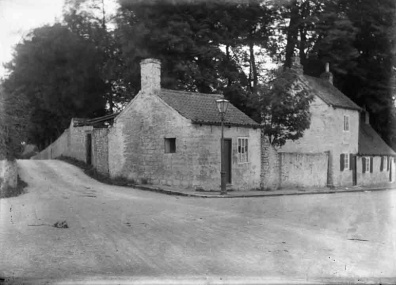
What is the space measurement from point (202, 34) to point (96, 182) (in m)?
13.7

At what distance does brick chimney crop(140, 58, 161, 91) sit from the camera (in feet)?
75.7

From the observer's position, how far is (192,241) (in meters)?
9.57

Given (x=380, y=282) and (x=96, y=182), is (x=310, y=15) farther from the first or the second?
(x=380, y=282)

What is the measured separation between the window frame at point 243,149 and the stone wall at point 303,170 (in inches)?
105

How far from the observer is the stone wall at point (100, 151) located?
83.5 ft

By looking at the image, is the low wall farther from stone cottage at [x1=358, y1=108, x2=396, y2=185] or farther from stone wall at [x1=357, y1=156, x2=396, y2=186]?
stone wall at [x1=357, y1=156, x2=396, y2=186]

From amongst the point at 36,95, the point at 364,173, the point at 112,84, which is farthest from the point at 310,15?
the point at 36,95

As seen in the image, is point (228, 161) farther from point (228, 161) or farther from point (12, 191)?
point (12, 191)

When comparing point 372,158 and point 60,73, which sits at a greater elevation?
point 60,73

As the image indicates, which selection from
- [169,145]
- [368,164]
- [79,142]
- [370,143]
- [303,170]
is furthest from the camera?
[370,143]

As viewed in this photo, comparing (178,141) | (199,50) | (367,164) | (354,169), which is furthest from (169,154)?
(367,164)

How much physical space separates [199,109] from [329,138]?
12.5 m

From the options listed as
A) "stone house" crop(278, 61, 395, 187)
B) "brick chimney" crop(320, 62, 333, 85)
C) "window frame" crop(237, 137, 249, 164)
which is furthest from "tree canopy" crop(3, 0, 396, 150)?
"window frame" crop(237, 137, 249, 164)

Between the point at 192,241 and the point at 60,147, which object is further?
the point at 60,147
